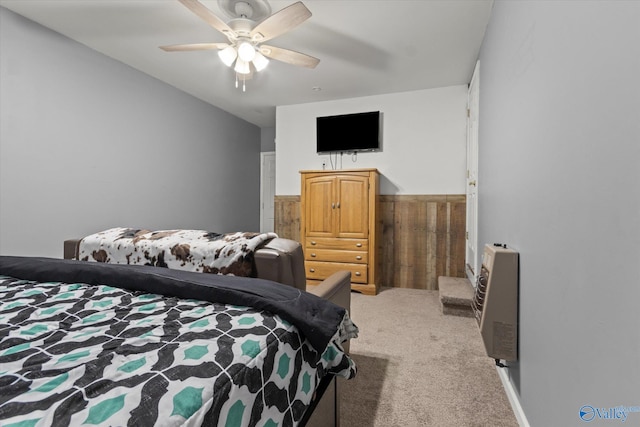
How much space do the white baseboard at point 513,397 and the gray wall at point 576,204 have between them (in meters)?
0.07

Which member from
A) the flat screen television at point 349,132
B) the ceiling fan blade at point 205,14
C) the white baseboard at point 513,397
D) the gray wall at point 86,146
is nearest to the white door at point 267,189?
the gray wall at point 86,146

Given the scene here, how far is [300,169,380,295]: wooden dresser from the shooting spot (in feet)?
12.7

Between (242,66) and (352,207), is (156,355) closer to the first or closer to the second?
(242,66)

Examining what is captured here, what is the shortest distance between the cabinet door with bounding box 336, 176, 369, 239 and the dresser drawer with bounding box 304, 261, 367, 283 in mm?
374

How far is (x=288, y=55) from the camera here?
2.62 metres

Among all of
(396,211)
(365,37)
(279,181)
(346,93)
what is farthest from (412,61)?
(279,181)

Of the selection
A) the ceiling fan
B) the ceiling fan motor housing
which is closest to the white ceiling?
the ceiling fan motor housing

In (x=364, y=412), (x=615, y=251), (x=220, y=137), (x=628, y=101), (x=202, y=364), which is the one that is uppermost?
(x=220, y=137)

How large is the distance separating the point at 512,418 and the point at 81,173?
390cm

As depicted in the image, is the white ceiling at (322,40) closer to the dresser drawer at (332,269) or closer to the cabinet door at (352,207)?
the cabinet door at (352,207)

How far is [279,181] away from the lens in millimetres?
4871

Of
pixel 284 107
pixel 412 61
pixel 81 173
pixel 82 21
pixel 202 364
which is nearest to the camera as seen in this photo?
pixel 202 364

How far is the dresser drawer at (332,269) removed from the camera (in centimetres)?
388

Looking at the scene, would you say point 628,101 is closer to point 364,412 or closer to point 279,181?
point 364,412
